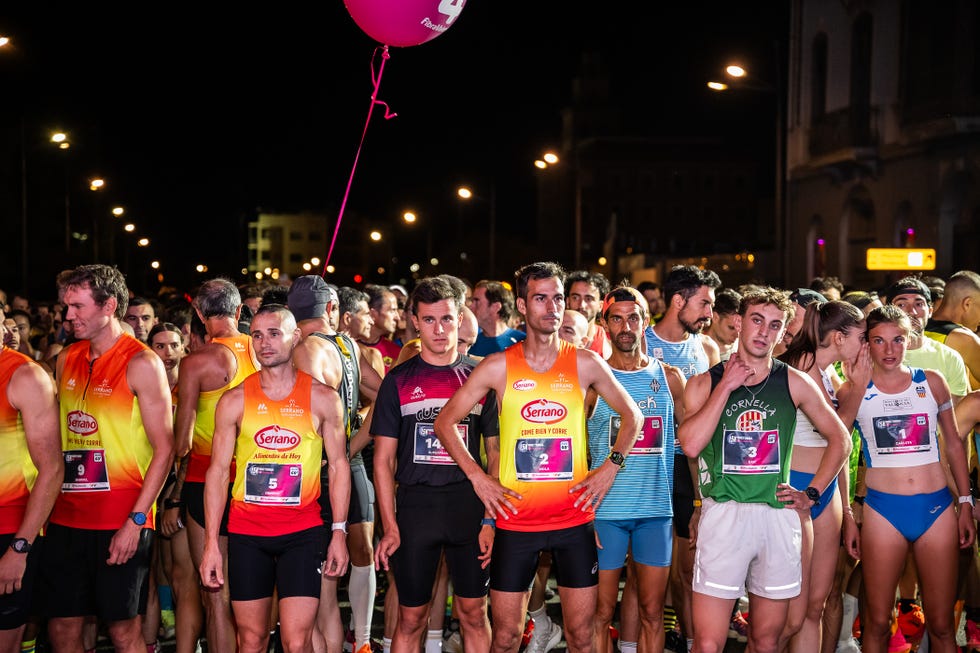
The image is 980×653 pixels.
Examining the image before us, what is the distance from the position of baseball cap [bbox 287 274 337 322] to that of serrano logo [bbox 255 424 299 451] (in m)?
1.34

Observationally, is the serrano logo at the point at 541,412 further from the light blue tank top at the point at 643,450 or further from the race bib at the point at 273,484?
the race bib at the point at 273,484

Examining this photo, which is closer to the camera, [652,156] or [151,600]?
[151,600]

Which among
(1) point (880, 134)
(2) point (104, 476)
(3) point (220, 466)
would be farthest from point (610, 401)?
(1) point (880, 134)

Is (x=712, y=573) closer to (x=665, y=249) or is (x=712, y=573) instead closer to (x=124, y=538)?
(x=124, y=538)

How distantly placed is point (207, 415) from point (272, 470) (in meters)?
1.22

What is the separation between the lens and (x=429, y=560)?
229 inches

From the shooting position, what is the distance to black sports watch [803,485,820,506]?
18.5 feet

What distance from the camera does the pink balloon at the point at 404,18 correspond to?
7.23 meters

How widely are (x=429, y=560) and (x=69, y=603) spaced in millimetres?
1864

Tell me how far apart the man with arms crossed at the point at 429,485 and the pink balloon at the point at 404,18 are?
2261 millimetres

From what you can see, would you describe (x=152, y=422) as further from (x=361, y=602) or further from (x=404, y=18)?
(x=404, y=18)

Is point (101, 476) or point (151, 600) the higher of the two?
point (101, 476)

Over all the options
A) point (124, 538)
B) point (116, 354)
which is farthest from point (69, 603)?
point (116, 354)

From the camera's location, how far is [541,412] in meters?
5.63
